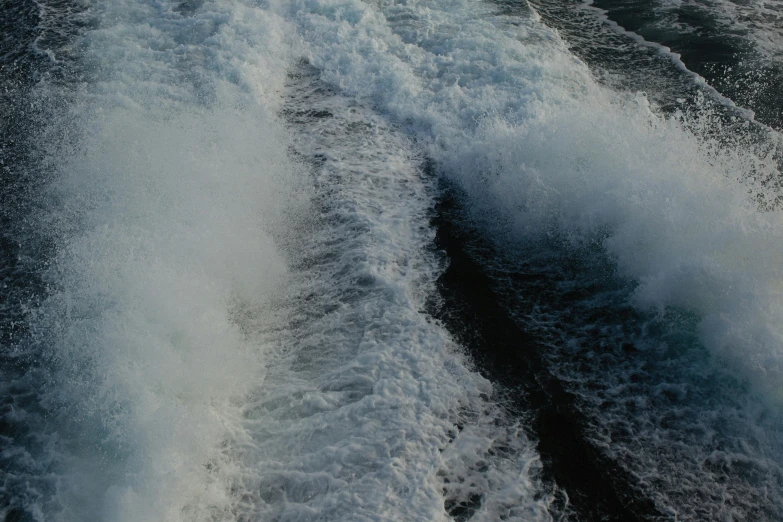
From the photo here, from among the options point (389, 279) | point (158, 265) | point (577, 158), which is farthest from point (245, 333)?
point (577, 158)

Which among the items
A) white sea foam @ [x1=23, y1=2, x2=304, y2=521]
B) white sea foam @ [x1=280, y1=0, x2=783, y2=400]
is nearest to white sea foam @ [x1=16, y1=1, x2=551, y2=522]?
white sea foam @ [x1=23, y1=2, x2=304, y2=521]

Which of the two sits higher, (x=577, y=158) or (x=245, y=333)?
(x=577, y=158)

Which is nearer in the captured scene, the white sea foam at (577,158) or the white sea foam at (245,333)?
the white sea foam at (245,333)

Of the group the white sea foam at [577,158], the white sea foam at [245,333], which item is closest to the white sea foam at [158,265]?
the white sea foam at [245,333]

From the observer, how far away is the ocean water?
5.77m

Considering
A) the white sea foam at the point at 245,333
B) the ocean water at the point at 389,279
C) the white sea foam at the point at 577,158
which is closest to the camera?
the white sea foam at the point at 245,333

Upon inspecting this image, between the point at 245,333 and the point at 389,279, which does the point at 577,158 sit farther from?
the point at 245,333

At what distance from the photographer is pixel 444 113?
10.9 metres

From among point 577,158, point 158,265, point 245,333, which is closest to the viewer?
A: point 245,333

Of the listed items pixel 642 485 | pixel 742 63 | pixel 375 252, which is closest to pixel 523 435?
pixel 642 485

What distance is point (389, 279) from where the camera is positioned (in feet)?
25.7

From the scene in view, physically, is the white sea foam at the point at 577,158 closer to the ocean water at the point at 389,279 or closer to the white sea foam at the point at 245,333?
the ocean water at the point at 389,279

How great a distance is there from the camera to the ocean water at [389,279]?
5773mm

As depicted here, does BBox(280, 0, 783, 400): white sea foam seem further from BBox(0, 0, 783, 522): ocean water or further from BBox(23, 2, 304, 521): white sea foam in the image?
BBox(23, 2, 304, 521): white sea foam
